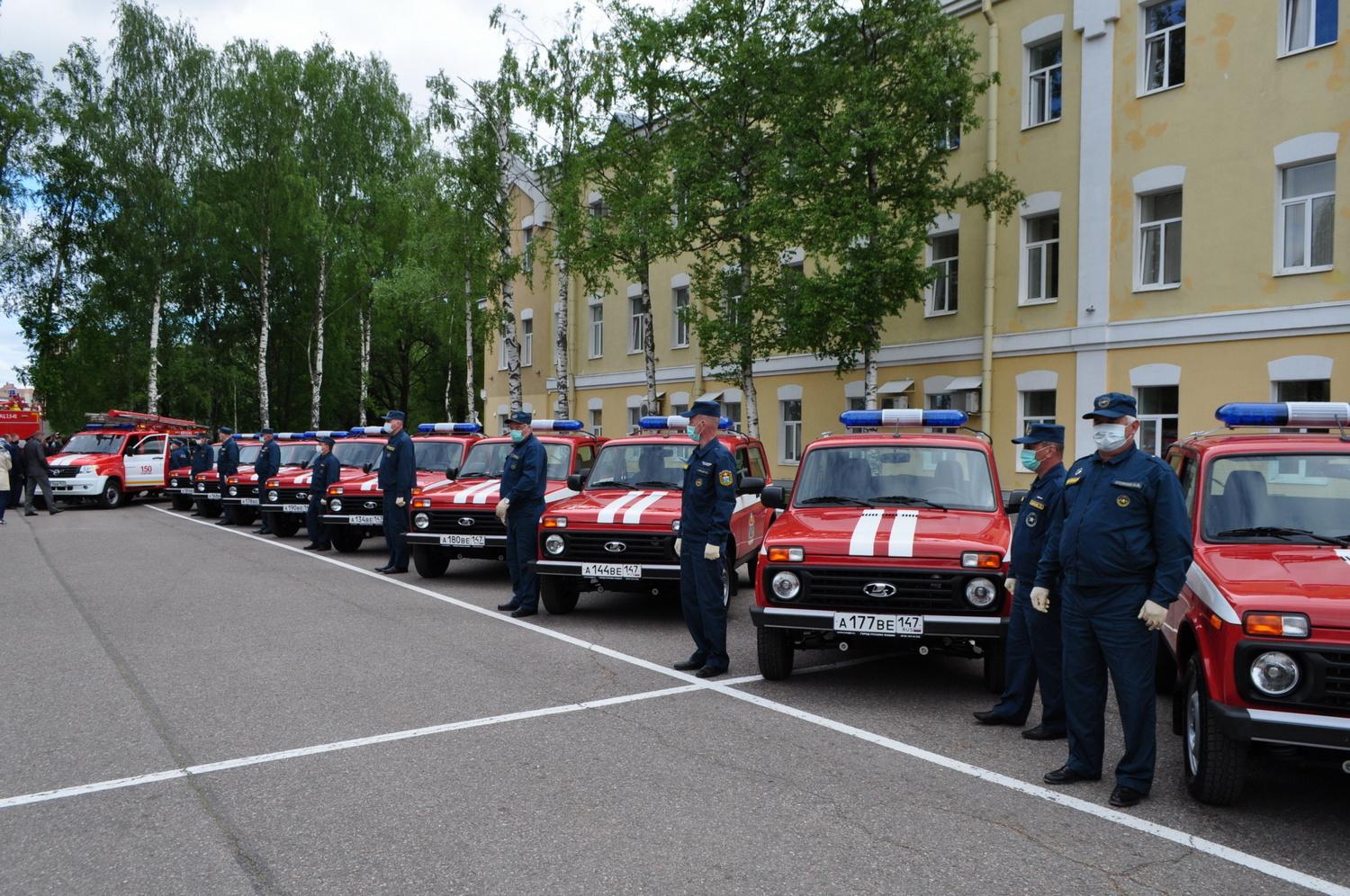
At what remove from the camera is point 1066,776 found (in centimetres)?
532

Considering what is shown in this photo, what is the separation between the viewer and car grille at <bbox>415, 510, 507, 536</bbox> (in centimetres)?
1260

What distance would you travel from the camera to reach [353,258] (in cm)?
4022

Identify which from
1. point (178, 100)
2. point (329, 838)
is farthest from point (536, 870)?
point (178, 100)

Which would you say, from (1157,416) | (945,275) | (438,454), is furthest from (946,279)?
(438,454)

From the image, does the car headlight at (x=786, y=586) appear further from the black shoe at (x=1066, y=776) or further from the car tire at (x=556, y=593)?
the car tire at (x=556, y=593)

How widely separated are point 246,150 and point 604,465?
107 ft

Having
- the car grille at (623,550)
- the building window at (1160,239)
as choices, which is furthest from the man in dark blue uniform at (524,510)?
the building window at (1160,239)

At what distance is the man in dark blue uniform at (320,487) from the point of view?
53.5ft

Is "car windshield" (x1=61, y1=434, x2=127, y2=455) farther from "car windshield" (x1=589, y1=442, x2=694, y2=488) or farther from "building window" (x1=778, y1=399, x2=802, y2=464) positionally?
"car windshield" (x1=589, y1=442, x2=694, y2=488)

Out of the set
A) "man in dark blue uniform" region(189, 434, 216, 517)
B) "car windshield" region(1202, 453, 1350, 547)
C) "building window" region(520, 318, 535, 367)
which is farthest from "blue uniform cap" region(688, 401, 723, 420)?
"building window" region(520, 318, 535, 367)

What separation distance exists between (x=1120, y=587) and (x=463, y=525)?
29.7 ft

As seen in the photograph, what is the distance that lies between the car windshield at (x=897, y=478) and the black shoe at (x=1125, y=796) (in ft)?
10.0

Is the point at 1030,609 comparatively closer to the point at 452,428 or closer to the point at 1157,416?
the point at 452,428

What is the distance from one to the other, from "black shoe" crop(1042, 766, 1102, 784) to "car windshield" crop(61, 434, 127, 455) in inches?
1122
